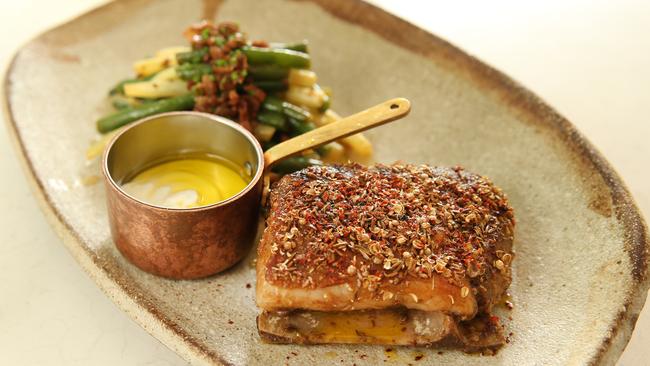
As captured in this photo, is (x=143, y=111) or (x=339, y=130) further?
(x=143, y=111)

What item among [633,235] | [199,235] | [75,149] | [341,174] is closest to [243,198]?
[199,235]

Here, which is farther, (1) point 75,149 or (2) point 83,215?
(1) point 75,149

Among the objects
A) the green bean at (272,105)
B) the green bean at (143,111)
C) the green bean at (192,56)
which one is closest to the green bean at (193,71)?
the green bean at (192,56)

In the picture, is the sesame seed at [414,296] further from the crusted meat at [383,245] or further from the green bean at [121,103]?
the green bean at [121,103]

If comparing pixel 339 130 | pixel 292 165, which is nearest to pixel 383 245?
pixel 339 130

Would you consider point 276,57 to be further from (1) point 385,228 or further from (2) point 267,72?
(1) point 385,228

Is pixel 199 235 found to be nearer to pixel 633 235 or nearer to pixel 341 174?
pixel 341 174

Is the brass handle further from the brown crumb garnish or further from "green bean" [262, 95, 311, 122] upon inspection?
"green bean" [262, 95, 311, 122]
